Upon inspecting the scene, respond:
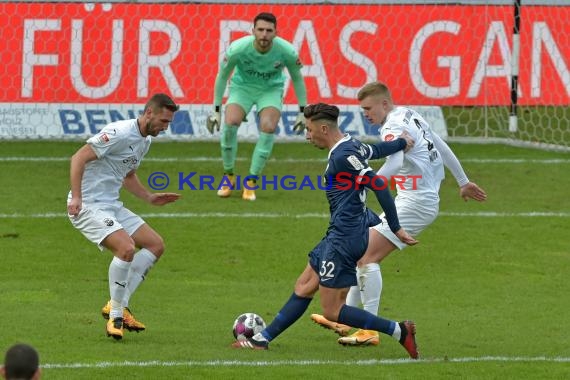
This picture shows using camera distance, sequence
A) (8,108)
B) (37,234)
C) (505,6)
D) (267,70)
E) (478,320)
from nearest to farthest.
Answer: (478,320) → (37,234) → (267,70) → (8,108) → (505,6)

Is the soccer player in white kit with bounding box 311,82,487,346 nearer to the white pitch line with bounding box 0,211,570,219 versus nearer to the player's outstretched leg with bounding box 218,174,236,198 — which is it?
the white pitch line with bounding box 0,211,570,219

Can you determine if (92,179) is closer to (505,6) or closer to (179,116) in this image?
(179,116)

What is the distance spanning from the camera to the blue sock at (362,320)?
9.42 m

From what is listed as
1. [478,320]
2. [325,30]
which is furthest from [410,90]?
[478,320]

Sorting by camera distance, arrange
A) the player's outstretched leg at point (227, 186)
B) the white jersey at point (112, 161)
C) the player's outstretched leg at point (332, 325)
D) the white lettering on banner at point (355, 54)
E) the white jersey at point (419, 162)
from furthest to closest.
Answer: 1. the white lettering on banner at point (355, 54)
2. the player's outstretched leg at point (227, 186)
3. the white jersey at point (419, 162)
4. the player's outstretched leg at point (332, 325)
5. the white jersey at point (112, 161)

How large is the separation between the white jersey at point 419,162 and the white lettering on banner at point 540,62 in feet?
32.5

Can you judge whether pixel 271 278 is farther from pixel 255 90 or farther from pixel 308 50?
pixel 308 50

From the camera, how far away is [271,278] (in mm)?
12758

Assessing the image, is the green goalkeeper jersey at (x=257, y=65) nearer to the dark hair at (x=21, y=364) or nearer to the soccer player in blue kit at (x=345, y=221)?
the soccer player in blue kit at (x=345, y=221)

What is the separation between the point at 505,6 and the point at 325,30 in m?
2.86

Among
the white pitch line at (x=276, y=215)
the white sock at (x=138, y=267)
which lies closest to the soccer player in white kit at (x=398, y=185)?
the white sock at (x=138, y=267)

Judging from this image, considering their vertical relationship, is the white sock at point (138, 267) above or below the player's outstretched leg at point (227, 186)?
above

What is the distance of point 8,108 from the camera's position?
18984 millimetres

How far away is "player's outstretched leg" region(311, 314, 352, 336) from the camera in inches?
405
